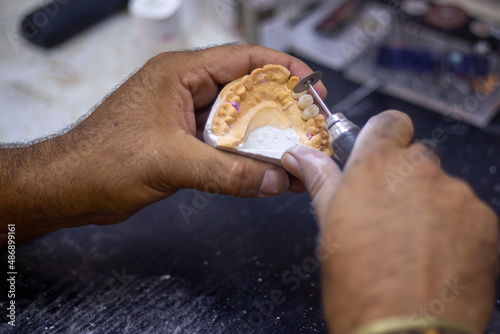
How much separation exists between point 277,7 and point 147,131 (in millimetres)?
1116

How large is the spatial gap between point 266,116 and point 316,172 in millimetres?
285

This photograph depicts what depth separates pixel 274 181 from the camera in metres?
1.01

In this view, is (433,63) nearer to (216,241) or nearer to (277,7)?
(277,7)

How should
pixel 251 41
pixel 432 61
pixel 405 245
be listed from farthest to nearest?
pixel 251 41
pixel 432 61
pixel 405 245

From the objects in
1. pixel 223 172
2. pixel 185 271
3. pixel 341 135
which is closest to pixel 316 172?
pixel 341 135

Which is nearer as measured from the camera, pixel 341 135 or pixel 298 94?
pixel 341 135

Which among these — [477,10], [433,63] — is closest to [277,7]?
[433,63]

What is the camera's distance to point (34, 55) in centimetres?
186

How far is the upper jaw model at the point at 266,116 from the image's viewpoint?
1.03 m

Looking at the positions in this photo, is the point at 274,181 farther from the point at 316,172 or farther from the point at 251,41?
the point at 251,41

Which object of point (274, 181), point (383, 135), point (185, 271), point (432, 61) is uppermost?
point (383, 135)

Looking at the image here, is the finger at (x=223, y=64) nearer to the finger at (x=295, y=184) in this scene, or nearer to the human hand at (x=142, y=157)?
the human hand at (x=142, y=157)

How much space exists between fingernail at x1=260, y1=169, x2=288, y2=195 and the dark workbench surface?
0.20m

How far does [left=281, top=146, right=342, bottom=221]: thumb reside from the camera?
0.80m
